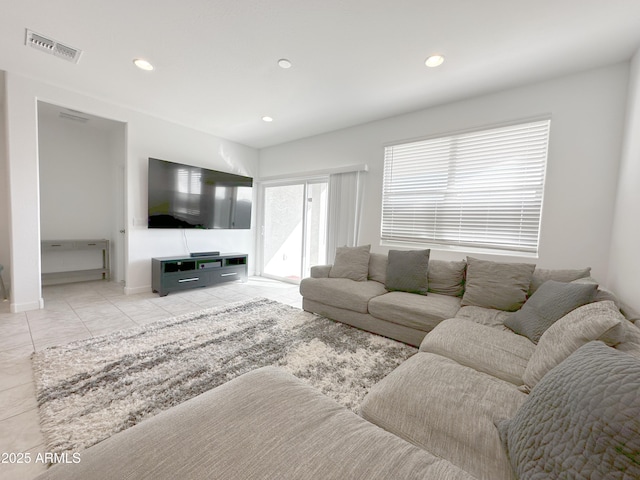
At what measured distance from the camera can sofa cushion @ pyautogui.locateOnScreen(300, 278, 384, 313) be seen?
2.64 meters

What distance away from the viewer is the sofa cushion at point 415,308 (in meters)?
2.18

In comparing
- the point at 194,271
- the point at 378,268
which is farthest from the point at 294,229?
the point at 378,268

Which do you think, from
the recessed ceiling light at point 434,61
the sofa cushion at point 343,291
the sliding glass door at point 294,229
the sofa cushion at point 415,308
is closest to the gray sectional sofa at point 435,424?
the sofa cushion at point 415,308

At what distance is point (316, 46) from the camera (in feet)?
7.13

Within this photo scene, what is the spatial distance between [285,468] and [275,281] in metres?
4.46

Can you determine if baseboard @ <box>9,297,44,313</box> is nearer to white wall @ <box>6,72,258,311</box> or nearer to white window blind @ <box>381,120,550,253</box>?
white wall @ <box>6,72,258,311</box>

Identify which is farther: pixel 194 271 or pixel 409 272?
pixel 194 271

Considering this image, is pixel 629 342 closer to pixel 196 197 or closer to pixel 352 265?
pixel 352 265

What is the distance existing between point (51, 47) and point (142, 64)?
0.71 meters

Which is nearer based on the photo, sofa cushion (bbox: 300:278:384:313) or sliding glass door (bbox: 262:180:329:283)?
sofa cushion (bbox: 300:278:384:313)

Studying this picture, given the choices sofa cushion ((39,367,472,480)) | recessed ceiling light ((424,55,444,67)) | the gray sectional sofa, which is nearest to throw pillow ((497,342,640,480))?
the gray sectional sofa

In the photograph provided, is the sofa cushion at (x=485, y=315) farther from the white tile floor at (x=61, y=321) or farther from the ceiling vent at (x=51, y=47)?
the ceiling vent at (x=51, y=47)

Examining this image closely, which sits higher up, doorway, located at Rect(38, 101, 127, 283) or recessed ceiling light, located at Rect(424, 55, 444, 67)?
recessed ceiling light, located at Rect(424, 55, 444, 67)

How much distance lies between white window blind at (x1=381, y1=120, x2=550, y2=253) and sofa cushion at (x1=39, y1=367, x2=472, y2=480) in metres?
2.80
